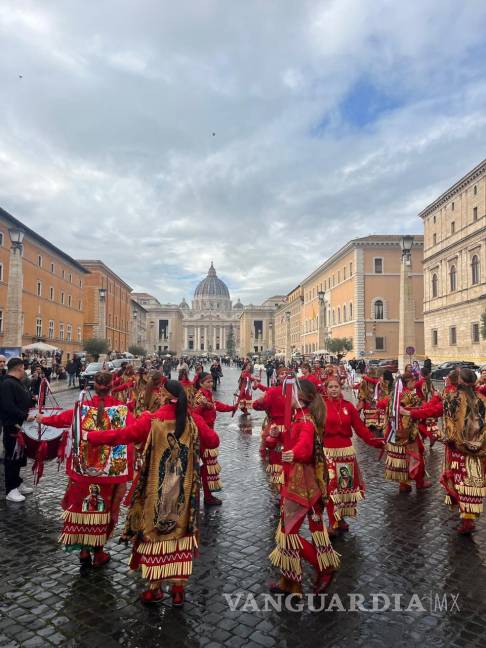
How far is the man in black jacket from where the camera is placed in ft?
21.9

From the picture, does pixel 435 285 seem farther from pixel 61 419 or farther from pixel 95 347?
pixel 61 419

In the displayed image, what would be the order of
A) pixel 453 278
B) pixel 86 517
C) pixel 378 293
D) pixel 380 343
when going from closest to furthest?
pixel 86 517 → pixel 453 278 → pixel 380 343 → pixel 378 293

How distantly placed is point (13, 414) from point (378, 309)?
2043 inches

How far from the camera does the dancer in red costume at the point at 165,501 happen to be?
3852 mm

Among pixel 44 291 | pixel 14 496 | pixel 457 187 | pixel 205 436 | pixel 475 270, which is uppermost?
pixel 457 187

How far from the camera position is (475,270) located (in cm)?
3812

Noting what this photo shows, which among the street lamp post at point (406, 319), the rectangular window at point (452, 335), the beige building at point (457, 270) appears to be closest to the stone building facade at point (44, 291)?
A: the street lamp post at point (406, 319)

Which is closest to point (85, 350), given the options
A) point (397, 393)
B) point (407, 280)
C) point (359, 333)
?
point (359, 333)

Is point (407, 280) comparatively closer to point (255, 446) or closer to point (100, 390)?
point (255, 446)

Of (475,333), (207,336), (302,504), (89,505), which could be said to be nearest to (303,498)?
(302,504)

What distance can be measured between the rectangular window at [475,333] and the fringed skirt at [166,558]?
36992mm

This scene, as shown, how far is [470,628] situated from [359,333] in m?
51.8

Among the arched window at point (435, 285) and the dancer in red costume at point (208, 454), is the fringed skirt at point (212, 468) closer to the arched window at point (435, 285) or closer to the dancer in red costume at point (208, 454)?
the dancer in red costume at point (208, 454)

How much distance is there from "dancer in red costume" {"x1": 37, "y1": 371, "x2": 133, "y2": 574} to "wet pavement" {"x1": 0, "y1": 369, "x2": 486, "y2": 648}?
12.2 inches
